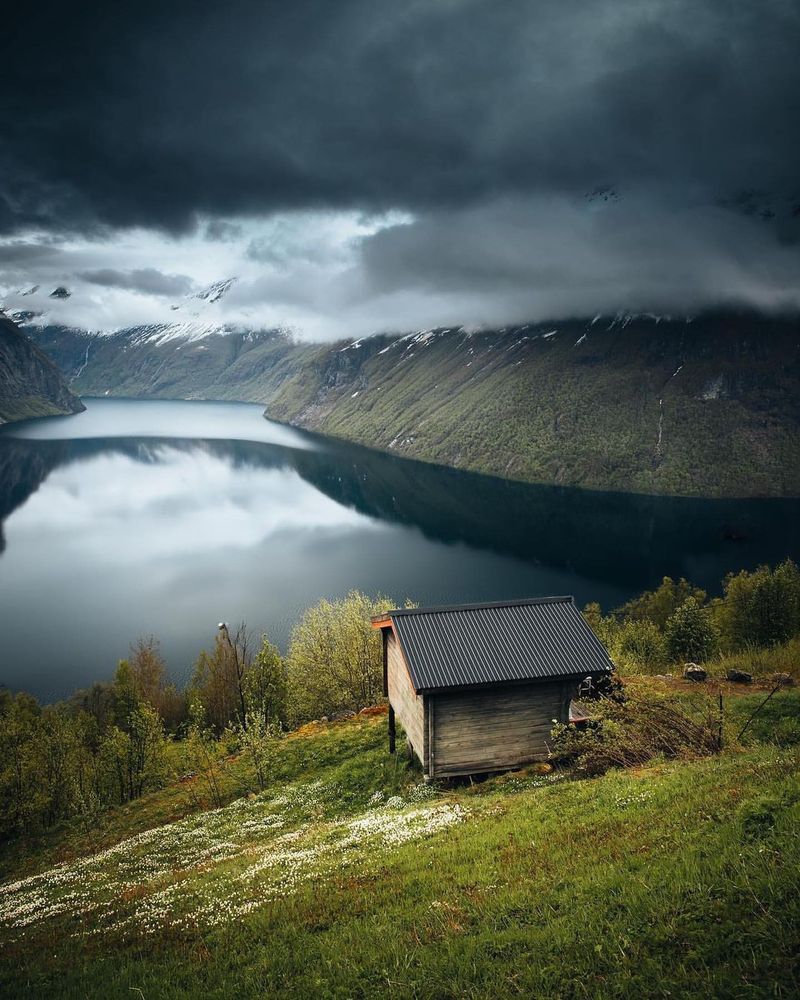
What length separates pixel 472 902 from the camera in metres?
14.4

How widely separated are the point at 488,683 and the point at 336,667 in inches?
1487

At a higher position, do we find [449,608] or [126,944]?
[449,608]

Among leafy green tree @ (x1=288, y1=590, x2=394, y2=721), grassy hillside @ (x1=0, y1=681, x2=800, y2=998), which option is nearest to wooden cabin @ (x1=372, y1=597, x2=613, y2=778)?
grassy hillside @ (x1=0, y1=681, x2=800, y2=998)

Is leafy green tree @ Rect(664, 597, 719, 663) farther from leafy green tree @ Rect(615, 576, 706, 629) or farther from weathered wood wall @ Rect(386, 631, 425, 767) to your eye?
weathered wood wall @ Rect(386, 631, 425, 767)

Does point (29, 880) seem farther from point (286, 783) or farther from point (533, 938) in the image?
point (533, 938)

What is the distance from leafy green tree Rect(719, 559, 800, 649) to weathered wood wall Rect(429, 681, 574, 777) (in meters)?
52.1

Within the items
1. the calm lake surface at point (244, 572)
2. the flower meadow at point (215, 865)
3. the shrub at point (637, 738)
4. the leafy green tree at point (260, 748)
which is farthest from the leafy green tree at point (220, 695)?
the shrub at point (637, 738)

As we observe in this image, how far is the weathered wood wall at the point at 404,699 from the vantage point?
3203cm

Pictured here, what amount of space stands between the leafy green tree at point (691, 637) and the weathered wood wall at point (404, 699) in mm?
44797

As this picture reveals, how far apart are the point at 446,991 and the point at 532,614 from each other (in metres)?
24.5

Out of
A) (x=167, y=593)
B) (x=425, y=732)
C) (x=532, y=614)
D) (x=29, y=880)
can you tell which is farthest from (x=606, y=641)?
(x=167, y=593)

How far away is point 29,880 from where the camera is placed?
27.1 metres

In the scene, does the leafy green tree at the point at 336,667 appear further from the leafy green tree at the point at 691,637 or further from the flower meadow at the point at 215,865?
the leafy green tree at the point at 691,637

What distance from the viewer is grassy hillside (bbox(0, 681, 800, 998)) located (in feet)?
35.1
